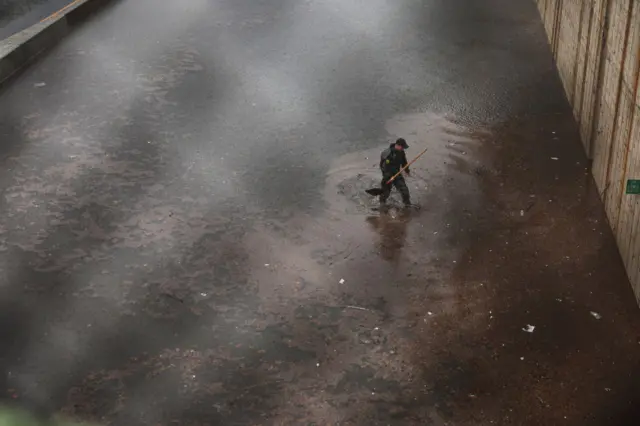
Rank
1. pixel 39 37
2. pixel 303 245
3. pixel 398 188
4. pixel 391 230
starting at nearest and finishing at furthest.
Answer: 1. pixel 303 245
2. pixel 391 230
3. pixel 398 188
4. pixel 39 37

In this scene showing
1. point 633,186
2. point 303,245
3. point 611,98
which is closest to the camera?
point 633,186

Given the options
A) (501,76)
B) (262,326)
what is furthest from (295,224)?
(501,76)

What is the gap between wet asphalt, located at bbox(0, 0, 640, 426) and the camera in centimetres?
914

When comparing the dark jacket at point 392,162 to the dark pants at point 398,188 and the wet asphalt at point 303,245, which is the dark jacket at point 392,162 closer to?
the dark pants at point 398,188

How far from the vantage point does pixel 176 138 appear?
14953 millimetres

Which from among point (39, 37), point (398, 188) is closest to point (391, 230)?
point (398, 188)

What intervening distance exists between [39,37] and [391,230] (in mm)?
10971

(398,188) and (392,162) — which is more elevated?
(392,162)

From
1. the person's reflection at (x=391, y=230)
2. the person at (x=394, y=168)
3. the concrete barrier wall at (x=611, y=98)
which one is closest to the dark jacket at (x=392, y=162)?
the person at (x=394, y=168)

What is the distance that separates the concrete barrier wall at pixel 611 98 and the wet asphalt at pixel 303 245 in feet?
1.34

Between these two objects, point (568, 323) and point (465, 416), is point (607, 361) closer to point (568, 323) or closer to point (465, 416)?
point (568, 323)

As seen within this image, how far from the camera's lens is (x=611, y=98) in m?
12.5

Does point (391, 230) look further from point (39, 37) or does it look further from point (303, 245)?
point (39, 37)

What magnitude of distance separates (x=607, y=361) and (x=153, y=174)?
7852mm
